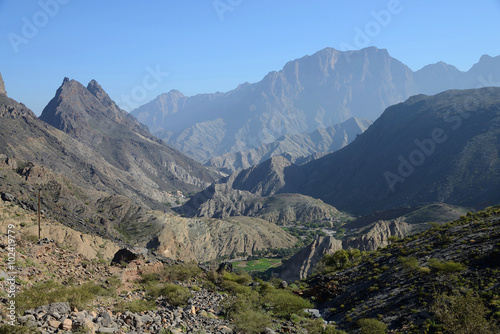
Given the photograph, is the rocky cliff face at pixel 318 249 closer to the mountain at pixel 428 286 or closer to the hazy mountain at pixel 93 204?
the hazy mountain at pixel 93 204

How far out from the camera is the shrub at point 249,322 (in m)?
18.7

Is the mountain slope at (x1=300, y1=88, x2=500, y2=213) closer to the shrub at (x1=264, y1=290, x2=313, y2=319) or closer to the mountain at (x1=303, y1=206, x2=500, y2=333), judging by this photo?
the mountain at (x1=303, y1=206, x2=500, y2=333)

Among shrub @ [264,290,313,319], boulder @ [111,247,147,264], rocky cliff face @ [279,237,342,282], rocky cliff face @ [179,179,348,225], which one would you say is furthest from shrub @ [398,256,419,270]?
rocky cliff face @ [179,179,348,225]

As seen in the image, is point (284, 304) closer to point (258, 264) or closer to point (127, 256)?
point (127, 256)

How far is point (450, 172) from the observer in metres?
152

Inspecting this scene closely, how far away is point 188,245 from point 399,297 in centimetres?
8107

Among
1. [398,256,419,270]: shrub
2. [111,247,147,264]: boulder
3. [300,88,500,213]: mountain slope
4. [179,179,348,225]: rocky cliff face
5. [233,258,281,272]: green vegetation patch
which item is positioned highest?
[300,88,500,213]: mountain slope

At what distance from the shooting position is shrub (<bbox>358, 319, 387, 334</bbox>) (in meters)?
22.1

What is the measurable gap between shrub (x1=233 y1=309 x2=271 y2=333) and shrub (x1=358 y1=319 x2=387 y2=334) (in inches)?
263

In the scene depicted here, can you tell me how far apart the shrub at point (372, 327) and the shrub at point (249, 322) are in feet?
21.9

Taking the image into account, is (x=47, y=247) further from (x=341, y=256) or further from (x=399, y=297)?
(x=341, y=256)

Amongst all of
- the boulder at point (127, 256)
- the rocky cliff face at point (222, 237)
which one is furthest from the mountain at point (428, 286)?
the rocky cliff face at point (222, 237)

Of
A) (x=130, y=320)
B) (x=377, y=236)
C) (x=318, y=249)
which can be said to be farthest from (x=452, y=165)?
(x=130, y=320)

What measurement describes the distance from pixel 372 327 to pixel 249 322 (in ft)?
28.0
